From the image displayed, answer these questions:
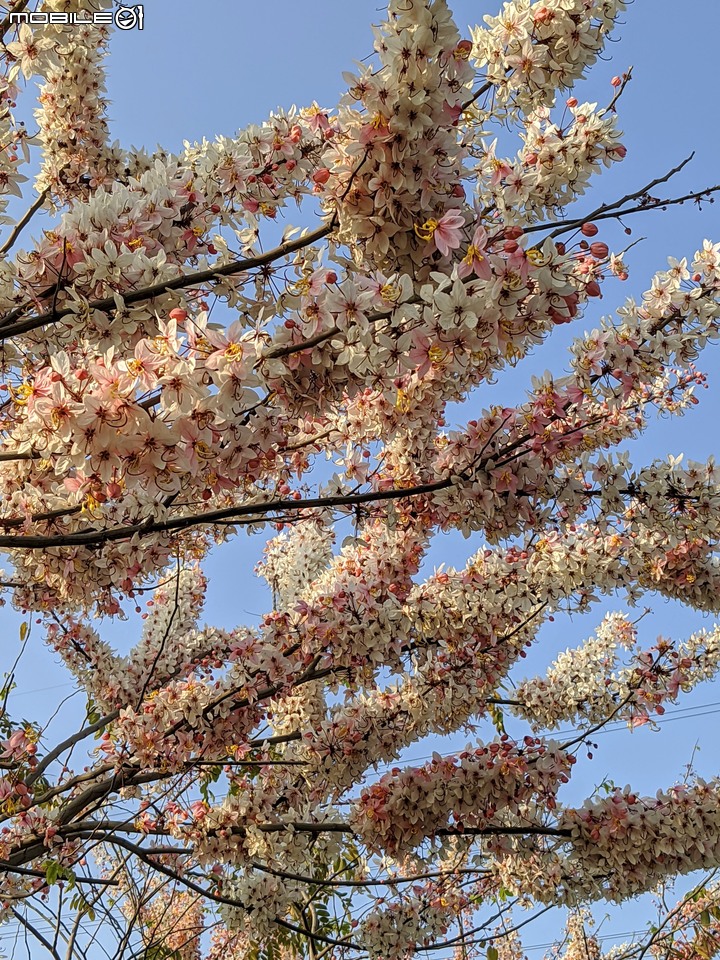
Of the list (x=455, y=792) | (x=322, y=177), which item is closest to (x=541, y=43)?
(x=322, y=177)

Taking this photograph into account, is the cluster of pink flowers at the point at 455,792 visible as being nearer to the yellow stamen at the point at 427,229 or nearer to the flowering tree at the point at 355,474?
the flowering tree at the point at 355,474

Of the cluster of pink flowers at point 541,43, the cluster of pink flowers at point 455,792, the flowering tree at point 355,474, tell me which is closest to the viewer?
the flowering tree at point 355,474

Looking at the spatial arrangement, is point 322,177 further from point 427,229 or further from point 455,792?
point 455,792

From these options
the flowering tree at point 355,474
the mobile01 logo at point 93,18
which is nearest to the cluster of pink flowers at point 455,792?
the flowering tree at point 355,474

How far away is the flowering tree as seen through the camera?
6.98 ft

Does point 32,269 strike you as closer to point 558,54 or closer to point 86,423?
point 86,423

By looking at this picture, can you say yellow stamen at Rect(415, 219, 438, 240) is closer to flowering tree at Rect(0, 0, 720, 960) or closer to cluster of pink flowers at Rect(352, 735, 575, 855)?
flowering tree at Rect(0, 0, 720, 960)

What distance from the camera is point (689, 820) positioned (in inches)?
165

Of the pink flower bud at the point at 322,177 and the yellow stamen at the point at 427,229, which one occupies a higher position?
the pink flower bud at the point at 322,177

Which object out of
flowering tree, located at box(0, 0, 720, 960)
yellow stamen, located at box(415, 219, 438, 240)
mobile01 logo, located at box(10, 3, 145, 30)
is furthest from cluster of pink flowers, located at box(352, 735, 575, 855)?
mobile01 logo, located at box(10, 3, 145, 30)

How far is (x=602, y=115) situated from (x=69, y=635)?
4.48 meters

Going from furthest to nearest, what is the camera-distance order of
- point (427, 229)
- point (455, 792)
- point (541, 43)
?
point (455, 792) → point (541, 43) → point (427, 229)

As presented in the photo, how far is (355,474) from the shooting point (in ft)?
12.7

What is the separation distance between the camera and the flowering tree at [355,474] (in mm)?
2127
